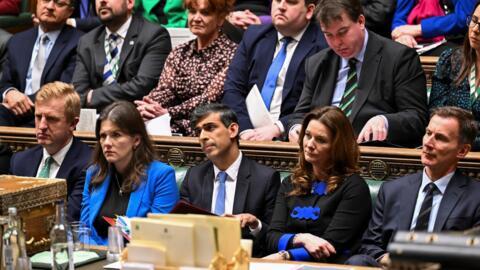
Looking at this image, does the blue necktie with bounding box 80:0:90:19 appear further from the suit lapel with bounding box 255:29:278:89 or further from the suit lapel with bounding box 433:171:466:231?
the suit lapel with bounding box 433:171:466:231

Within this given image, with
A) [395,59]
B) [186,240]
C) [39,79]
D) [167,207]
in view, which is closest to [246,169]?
[167,207]

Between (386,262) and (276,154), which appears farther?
(276,154)

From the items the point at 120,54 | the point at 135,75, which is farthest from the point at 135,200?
the point at 120,54

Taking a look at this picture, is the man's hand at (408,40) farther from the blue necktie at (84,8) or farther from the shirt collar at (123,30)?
the blue necktie at (84,8)

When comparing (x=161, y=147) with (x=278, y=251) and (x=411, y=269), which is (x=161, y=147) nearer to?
(x=278, y=251)

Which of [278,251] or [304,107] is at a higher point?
[304,107]

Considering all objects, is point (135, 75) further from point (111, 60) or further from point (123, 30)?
point (123, 30)

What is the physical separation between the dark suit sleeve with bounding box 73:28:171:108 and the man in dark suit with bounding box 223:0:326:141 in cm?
71

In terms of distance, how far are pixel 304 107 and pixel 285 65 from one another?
48 centimetres

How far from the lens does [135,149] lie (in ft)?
16.5

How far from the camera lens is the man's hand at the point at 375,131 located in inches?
208

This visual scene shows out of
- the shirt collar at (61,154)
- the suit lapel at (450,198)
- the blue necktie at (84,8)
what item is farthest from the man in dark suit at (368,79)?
the blue necktie at (84,8)

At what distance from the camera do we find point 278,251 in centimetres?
472

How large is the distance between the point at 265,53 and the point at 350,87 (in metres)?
0.79
